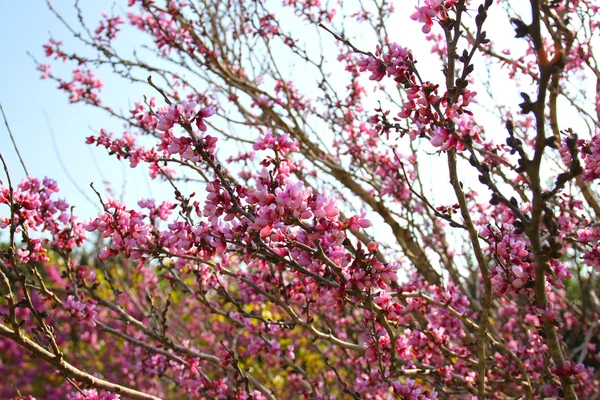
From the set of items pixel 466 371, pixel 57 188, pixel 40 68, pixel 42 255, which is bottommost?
pixel 466 371

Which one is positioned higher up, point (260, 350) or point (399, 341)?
point (260, 350)

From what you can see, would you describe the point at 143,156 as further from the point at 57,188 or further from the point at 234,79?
the point at 234,79

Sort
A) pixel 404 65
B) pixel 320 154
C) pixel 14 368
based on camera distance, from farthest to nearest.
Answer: pixel 14 368
pixel 320 154
pixel 404 65

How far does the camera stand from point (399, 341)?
3.27 m

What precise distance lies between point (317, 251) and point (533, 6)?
1.22m

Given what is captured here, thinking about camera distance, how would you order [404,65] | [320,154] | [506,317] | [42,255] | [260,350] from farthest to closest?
1. [506,317]
2. [320,154]
3. [260,350]
4. [42,255]
5. [404,65]

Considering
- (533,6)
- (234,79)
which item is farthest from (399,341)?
(234,79)

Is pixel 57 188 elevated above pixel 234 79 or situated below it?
below

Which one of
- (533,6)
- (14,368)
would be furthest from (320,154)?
(14,368)

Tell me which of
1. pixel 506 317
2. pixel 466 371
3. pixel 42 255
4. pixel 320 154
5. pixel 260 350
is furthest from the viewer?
pixel 506 317

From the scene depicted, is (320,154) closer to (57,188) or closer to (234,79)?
(234,79)

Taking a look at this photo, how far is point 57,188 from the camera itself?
3605 mm

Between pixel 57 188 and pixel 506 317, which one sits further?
pixel 506 317

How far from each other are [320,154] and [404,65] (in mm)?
3275
